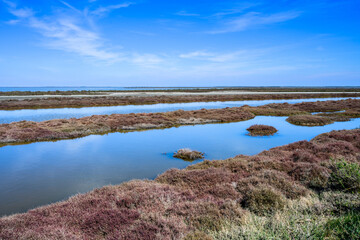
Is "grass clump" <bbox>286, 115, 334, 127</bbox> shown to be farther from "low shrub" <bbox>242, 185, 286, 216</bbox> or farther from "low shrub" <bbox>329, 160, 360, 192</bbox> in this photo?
"low shrub" <bbox>242, 185, 286, 216</bbox>

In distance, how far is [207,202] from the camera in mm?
6566

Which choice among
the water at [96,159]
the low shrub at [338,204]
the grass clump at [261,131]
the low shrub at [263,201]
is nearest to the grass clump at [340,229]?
the low shrub at [338,204]

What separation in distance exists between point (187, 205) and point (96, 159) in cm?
916

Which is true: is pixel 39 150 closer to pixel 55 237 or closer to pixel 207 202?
pixel 55 237

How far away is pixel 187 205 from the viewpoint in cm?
654

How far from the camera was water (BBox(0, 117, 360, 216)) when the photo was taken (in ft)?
31.6

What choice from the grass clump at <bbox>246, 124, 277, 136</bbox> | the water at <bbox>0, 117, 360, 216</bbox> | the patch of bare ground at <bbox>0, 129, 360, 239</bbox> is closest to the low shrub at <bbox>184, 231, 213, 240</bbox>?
the patch of bare ground at <bbox>0, 129, 360, 239</bbox>

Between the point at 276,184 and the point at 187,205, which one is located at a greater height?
the point at 276,184

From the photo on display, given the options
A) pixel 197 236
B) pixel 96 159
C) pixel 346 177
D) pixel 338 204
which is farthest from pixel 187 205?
pixel 96 159

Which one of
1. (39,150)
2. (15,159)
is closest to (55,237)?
(15,159)

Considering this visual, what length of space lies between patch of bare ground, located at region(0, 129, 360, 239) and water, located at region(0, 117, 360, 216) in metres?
2.70

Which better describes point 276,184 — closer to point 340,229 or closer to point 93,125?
point 340,229

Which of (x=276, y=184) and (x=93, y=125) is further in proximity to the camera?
(x=93, y=125)

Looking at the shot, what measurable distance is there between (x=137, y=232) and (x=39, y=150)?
14.2 meters
